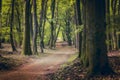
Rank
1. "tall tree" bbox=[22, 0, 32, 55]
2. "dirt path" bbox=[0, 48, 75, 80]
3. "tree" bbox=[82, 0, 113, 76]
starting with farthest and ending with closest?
"tall tree" bbox=[22, 0, 32, 55]
"dirt path" bbox=[0, 48, 75, 80]
"tree" bbox=[82, 0, 113, 76]

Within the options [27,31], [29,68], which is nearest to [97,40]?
[29,68]

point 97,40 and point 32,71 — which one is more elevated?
point 97,40

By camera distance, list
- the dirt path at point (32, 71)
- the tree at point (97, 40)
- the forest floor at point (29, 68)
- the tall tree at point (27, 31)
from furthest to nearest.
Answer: the tall tree at point (27, 31)
the forest floor at point (29, 68)
the dirt path at point (32, 71)
the tree at point (97, 40)

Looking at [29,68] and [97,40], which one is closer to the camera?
[97,40]

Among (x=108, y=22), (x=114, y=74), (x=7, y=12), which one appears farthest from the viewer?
(x=7, y=12)

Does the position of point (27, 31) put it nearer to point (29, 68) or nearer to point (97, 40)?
point (29, 68)

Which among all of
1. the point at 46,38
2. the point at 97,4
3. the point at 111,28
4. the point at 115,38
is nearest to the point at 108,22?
the point at 111,28

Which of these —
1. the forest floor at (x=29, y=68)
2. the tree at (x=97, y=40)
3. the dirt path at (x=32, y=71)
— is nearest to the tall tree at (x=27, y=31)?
the forest floor at (x=29, y=68)

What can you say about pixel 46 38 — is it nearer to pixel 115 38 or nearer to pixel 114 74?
pixel 115 38

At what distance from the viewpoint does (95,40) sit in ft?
46.0

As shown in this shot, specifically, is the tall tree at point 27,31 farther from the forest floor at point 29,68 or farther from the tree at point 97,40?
the tree at point 97,40

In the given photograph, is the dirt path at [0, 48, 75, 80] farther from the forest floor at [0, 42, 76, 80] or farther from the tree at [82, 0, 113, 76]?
the tree at [82, 0, 113, 76]

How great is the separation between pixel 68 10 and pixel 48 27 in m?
10.1

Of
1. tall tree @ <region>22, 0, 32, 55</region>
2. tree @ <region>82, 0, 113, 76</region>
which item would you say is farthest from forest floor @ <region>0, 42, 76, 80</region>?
tree @ <region>82, 0, 113, 76</region>
